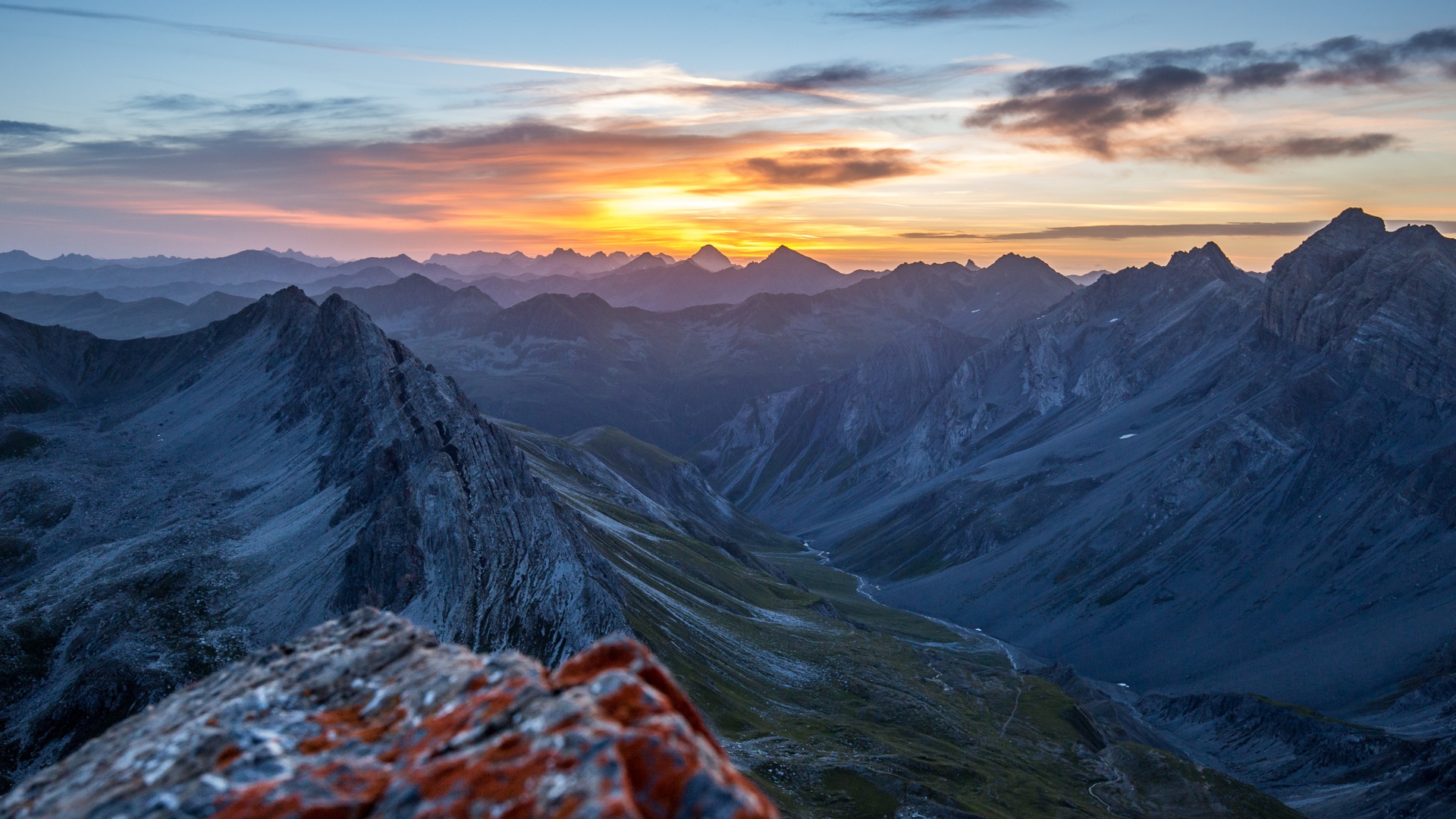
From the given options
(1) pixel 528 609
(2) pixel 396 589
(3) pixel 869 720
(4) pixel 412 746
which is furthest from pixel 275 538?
(4) pixel 412 746

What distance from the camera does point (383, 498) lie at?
10719 centimetres

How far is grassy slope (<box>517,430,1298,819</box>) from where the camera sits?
98.2 m

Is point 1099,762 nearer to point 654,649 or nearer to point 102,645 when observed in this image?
point 654,649

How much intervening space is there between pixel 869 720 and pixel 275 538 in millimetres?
82948

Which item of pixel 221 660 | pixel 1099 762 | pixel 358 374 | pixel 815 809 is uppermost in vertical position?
pixel 358 374

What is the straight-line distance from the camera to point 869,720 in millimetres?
128875

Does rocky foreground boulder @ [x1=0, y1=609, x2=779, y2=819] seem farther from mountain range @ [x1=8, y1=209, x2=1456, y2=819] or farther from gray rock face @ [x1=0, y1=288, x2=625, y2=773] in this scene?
gray rock face @ [x1=0, y1=288, x2=625, y2=773]

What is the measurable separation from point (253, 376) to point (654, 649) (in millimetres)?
102231

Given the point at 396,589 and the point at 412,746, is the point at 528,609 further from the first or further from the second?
the point at 412,746

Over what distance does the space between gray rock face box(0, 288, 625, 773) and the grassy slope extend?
67.8ft

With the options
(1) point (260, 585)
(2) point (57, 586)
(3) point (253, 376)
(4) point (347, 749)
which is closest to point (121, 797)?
(4) point (347, 749)

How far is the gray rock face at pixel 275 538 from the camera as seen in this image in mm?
88312

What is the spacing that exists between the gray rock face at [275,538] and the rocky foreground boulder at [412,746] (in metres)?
78.6

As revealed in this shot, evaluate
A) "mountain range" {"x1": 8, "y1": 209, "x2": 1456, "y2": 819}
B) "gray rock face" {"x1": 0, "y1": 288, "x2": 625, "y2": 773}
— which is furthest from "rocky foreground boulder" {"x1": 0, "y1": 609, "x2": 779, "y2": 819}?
"gray rock face" {"x1": 0, "y1": 288, "x2": 625, "y2": 773}
